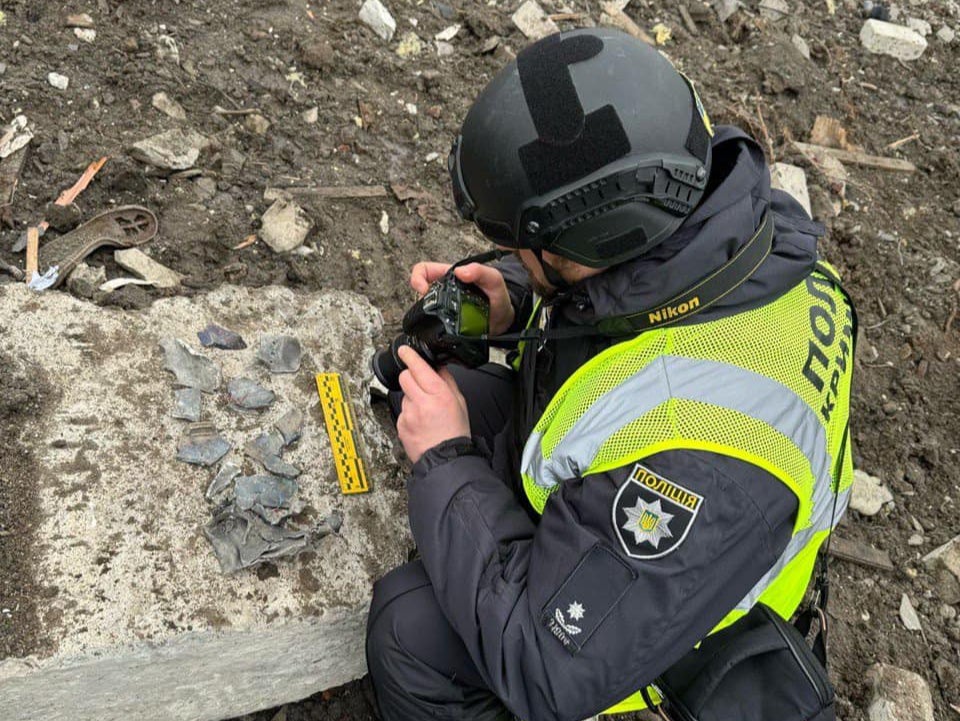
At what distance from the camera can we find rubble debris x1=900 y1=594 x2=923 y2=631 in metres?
3.88

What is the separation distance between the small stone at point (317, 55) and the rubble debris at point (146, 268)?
1838 mm

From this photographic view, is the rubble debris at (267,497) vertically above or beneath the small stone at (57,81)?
beneath

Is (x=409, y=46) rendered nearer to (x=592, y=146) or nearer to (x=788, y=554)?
(x=592, y=146)

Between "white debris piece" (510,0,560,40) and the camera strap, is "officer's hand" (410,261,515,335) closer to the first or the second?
the camera strap

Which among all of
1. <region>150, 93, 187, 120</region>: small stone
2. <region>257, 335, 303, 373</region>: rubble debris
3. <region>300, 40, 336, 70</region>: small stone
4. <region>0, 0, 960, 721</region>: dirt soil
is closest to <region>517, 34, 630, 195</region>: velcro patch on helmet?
<region>257, 335, 303, 373</region>: rubble debris

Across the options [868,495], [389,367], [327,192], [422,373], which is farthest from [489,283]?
[868,495]

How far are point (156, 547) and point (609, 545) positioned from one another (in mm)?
1629

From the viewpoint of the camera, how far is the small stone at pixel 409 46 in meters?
5.43

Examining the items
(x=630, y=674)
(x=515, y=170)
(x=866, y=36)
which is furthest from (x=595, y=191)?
(x=866, y=36)

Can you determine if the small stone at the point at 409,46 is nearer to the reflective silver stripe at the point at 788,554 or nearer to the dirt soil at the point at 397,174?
the dirt soil at the point at 397,174

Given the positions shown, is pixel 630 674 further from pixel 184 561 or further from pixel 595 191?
pixel 184 561

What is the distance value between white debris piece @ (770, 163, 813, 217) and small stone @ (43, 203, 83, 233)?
4252 millimetres

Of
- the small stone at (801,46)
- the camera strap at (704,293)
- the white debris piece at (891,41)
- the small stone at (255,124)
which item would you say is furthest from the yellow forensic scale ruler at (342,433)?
the white debris piece at (891,41)

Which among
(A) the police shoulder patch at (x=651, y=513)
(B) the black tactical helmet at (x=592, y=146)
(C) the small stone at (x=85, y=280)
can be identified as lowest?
(C) the small stone at (x=85, y=280)
